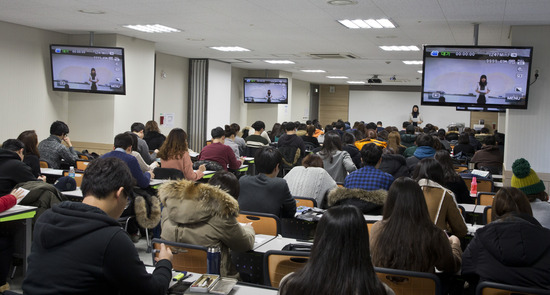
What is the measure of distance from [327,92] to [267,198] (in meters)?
19.4

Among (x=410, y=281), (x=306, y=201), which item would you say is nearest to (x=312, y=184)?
(x=306, y=201)

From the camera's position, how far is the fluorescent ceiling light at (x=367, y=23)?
7.08 m

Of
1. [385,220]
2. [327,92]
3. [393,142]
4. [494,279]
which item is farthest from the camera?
[327,92]

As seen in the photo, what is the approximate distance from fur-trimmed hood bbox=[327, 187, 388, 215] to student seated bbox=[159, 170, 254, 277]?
4.71ft

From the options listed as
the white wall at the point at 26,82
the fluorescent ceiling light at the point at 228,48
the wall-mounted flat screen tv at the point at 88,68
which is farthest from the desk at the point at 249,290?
the fluorescent ceiling light at the point at 228,48

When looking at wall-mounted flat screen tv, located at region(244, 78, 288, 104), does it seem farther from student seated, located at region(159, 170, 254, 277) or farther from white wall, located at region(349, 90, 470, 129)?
student seated, located at region(159, 170, 254, 277)

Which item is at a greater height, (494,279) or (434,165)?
(434,165)

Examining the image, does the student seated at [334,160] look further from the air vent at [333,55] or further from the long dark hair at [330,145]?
the air vent at [333,55]

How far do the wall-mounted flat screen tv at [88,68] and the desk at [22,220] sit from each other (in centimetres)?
453

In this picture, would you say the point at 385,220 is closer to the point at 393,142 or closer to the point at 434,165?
the point at 434,165

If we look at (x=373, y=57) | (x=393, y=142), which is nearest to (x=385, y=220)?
(x=393, y=142)

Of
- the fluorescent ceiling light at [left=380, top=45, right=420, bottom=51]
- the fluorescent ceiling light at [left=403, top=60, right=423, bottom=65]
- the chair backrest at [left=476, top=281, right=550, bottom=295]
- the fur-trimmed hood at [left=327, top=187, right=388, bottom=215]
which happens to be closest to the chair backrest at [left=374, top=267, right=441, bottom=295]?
the chair backrest at [left=476, top=281, right=550, bottom=295]

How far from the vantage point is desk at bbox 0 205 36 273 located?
4051mm

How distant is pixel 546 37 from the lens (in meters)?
6.79
